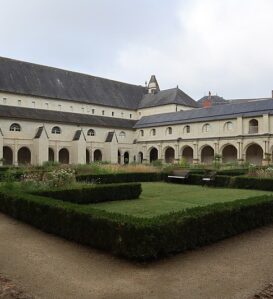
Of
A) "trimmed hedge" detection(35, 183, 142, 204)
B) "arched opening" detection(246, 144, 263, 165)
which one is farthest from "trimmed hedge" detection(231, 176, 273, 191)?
"arched opening" detection(246, 144, 263, 165)

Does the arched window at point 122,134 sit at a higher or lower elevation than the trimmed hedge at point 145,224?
higher

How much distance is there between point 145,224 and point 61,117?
114 feet

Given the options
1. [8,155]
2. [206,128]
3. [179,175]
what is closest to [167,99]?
[206,128]

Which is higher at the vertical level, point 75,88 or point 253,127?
point 75,88

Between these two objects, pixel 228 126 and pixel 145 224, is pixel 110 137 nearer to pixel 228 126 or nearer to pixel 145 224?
pixel 228 126

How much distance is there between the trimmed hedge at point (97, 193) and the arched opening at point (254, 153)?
26791mm

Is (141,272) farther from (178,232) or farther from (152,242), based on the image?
(178,232)

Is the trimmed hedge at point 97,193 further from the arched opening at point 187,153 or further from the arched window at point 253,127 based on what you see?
the arched opening at point 187,153

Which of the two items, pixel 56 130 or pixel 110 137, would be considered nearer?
pixel 56 130

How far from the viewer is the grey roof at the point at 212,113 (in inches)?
1346

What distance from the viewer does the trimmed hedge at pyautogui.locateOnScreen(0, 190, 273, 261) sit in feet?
17.0

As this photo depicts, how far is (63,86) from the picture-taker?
4141cm

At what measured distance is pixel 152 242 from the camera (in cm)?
515

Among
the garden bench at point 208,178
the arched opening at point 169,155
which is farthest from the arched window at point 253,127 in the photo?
the garden bench at point 208,178
